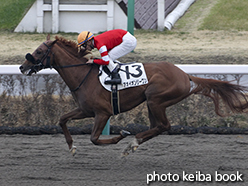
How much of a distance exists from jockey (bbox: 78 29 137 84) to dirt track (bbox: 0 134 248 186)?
3.24 feet

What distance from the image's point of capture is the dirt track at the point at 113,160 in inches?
144

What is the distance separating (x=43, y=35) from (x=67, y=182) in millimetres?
7874

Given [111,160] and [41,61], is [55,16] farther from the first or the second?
[111,160]

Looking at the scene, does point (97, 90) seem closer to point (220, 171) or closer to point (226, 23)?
point (220, 171)

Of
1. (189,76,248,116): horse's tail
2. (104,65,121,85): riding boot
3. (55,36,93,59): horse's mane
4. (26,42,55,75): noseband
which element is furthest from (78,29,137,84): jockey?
(189,76,248,116): horse's tail

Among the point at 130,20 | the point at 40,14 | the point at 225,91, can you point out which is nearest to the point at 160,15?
the point at 40,14

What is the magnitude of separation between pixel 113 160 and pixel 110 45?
4.41ft

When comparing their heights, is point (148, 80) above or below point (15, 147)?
above

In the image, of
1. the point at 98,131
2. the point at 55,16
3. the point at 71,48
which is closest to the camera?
the point at 98,131

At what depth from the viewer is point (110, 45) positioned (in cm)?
443

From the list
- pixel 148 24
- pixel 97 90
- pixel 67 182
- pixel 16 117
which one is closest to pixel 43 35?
pixel 148 24

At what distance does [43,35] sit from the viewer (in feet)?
35.5

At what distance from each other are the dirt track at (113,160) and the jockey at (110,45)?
99 cm

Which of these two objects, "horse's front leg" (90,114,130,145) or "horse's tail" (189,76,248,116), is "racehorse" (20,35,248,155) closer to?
"horse's front leg" (90,114,130,145)
